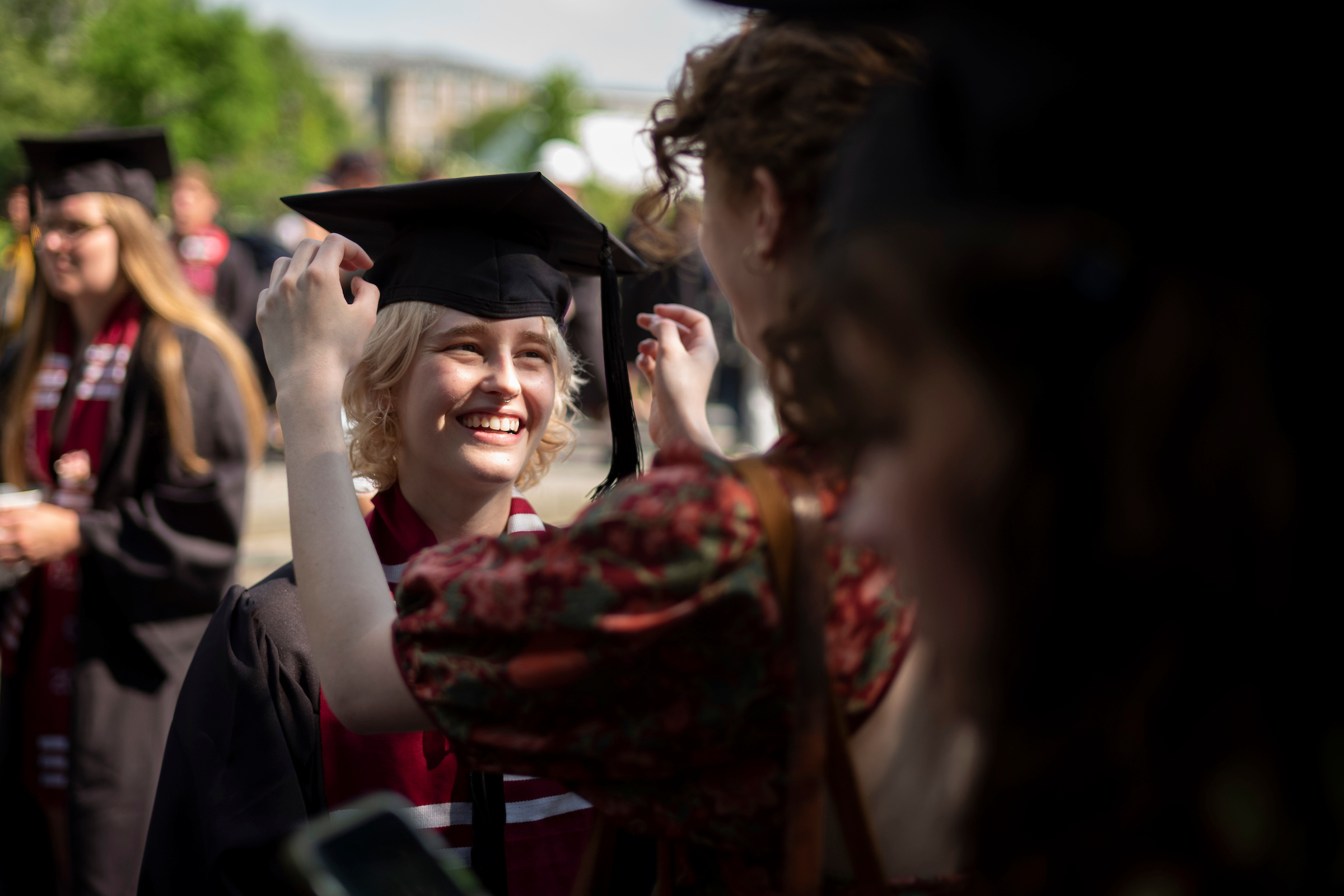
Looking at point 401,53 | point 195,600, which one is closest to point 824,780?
point 195,600

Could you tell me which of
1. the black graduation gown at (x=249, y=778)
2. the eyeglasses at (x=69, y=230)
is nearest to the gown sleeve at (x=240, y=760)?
Result: the black graduation gown at (x=249, y=778)

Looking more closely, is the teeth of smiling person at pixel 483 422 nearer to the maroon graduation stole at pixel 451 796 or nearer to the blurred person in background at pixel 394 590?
the blurred person in background at pixel 394 590

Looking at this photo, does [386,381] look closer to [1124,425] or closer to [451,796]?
[451,796]

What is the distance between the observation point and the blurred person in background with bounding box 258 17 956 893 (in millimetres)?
979

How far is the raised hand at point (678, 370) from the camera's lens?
169cm

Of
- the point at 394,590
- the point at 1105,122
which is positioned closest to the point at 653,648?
the point at 1105,122

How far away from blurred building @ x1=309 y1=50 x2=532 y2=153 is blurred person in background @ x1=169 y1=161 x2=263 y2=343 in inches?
4620

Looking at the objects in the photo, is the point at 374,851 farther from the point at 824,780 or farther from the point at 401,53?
the point at 401,53

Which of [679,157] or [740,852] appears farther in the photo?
[679,157]

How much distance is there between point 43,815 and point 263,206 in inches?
1467

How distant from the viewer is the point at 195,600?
130 inches

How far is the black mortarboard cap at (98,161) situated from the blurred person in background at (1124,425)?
3415 mm

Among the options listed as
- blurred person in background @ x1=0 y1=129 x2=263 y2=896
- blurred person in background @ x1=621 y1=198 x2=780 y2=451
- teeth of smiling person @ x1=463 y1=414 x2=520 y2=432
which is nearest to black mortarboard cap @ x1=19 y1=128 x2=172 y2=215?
blurred person in background @ x1=0 y1=129 x2=263 y2=896

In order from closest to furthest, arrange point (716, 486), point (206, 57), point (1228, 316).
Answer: point (1228, 316)
point (716, 486)
point (206, 57)
